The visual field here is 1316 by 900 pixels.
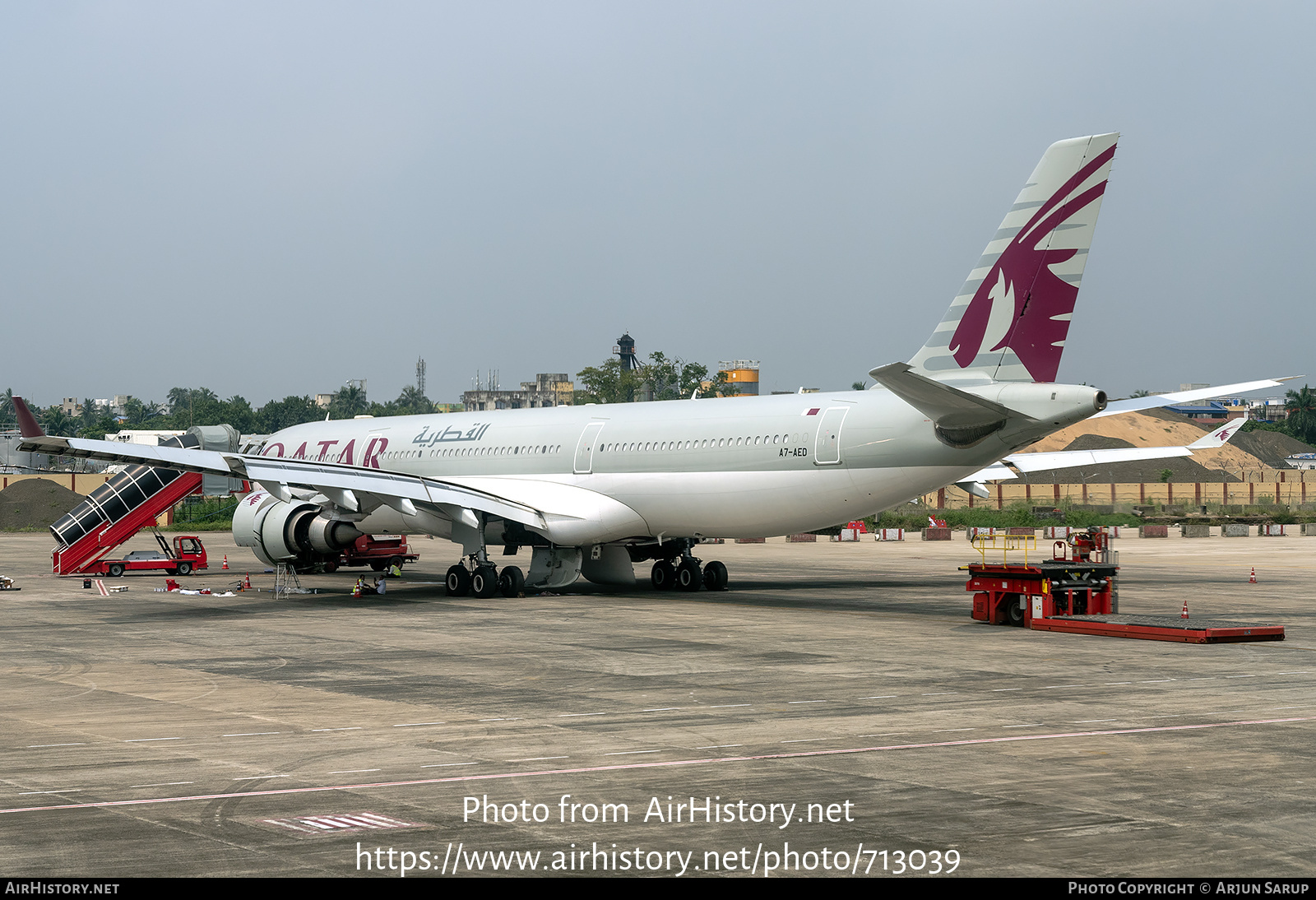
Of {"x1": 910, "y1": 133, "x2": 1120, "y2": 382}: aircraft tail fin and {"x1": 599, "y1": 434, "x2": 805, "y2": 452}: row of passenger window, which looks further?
{"x1": 599, "y1": 434, "x2": 805, "y2": 452}: row of passenger window

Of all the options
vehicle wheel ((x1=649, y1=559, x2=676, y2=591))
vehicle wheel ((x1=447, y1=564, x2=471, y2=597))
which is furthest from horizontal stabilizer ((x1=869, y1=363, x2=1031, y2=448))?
vehicle wheel ((x1=447, y1=564, x2=471, y2=597))

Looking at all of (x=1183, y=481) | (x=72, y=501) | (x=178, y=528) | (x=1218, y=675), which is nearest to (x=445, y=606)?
(x=1218, y=675)

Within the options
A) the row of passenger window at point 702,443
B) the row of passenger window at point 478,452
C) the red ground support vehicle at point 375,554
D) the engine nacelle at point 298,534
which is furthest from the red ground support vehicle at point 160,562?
the row of passenger window at point 702,443

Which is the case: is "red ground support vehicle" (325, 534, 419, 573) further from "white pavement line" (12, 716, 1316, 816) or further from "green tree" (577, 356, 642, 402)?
"green tree" (577, 356, 642, 402)

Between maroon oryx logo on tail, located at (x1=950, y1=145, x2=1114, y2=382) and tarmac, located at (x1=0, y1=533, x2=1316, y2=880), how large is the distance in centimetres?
472

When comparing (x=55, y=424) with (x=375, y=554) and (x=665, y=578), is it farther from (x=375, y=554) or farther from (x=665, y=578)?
(x=665, y=578)

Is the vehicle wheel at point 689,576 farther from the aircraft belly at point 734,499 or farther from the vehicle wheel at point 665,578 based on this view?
the aircraft belly at point 734,499

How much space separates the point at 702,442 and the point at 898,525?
132 ft

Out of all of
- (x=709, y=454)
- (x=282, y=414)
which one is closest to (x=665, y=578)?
(x=709, y=454)

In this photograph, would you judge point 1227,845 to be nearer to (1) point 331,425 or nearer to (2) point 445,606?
(2) point 445,606

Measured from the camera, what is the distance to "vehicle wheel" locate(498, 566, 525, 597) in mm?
27484

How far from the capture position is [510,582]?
27.6 meters

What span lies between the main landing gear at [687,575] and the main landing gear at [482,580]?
11.4 feet

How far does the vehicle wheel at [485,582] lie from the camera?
27.4m
